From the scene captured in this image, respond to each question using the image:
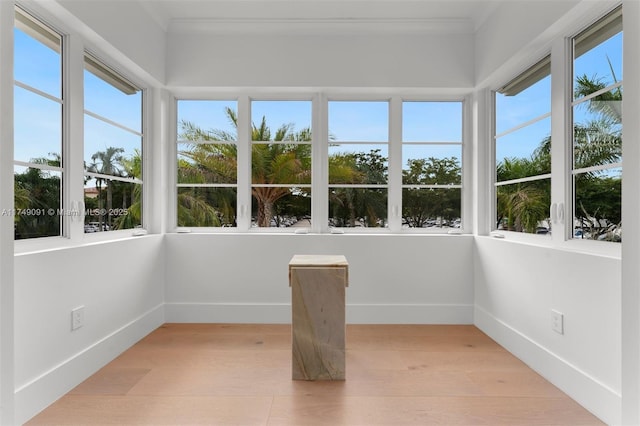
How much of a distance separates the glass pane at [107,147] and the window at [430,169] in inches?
98.3

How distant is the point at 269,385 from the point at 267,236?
4.93ft

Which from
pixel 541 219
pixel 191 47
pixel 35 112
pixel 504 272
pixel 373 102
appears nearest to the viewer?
pixel 35 112

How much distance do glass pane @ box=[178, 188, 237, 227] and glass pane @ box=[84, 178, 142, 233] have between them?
16.7 inches

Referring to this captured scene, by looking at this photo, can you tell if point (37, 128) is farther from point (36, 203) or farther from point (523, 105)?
point (523, 105)

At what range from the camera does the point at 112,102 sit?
9.94ft

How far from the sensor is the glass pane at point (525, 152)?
2711mm

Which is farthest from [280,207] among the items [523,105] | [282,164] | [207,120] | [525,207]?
[523,105]

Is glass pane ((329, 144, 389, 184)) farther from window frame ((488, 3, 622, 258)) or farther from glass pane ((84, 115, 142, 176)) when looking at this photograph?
glass pane ((84, 115, 142, 176))

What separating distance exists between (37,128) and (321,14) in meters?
2.36

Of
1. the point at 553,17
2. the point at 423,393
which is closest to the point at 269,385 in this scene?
the point at 423,393

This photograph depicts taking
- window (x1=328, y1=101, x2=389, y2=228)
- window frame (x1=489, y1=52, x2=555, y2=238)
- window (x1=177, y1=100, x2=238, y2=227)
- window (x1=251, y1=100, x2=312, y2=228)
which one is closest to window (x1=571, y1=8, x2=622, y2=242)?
window frame (x1=489, y1=52, x2=555, y2=238)

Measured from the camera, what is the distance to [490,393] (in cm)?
225

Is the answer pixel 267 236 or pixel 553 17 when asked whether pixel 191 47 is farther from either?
pixel 553 17

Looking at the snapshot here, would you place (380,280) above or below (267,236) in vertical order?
below
